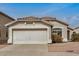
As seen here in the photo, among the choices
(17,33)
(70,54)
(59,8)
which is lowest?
(70,54)

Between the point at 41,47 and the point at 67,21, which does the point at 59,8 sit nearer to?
the point at 67,21

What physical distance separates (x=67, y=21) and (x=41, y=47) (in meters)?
2.06

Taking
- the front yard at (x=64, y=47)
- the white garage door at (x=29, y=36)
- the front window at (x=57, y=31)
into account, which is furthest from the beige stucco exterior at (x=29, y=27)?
the front yard at (x=64, y=47)

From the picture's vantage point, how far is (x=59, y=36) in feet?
59.7

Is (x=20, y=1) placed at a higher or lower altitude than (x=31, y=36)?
higher

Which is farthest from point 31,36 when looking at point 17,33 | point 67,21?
point 67,21

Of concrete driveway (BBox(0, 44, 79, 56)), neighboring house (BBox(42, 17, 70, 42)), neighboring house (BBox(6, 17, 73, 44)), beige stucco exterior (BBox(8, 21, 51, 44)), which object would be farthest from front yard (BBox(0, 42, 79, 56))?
neighboring house (BBox(42, 17, 70, 42))

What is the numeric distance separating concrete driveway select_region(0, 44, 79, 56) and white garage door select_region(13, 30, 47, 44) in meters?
0.36

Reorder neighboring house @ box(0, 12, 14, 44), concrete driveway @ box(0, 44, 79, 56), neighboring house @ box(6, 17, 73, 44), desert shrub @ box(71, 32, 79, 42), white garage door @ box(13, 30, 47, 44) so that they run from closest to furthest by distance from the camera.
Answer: concrete driveway @ box(0, 44, 79, 56) → neighboring house @ box(0, 12, 14, 44) → desert shrub @ box(71, 32, 79, 42) → neighboring house @ box(6, 17, 73, 44) → white garage door @ box(13, 30, 47, 44)

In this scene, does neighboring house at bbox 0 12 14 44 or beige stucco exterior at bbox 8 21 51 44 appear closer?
neighboring house at bbox 0 12 14 44

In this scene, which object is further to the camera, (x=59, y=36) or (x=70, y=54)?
(x=59, y=36)

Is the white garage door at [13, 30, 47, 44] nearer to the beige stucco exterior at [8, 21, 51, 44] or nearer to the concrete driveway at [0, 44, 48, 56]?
the beige stucco exterior at [8, 21, 51, 44]

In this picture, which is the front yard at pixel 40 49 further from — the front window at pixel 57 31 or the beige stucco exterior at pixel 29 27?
the front window at pixel 57 31

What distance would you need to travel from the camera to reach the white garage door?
713 inches
